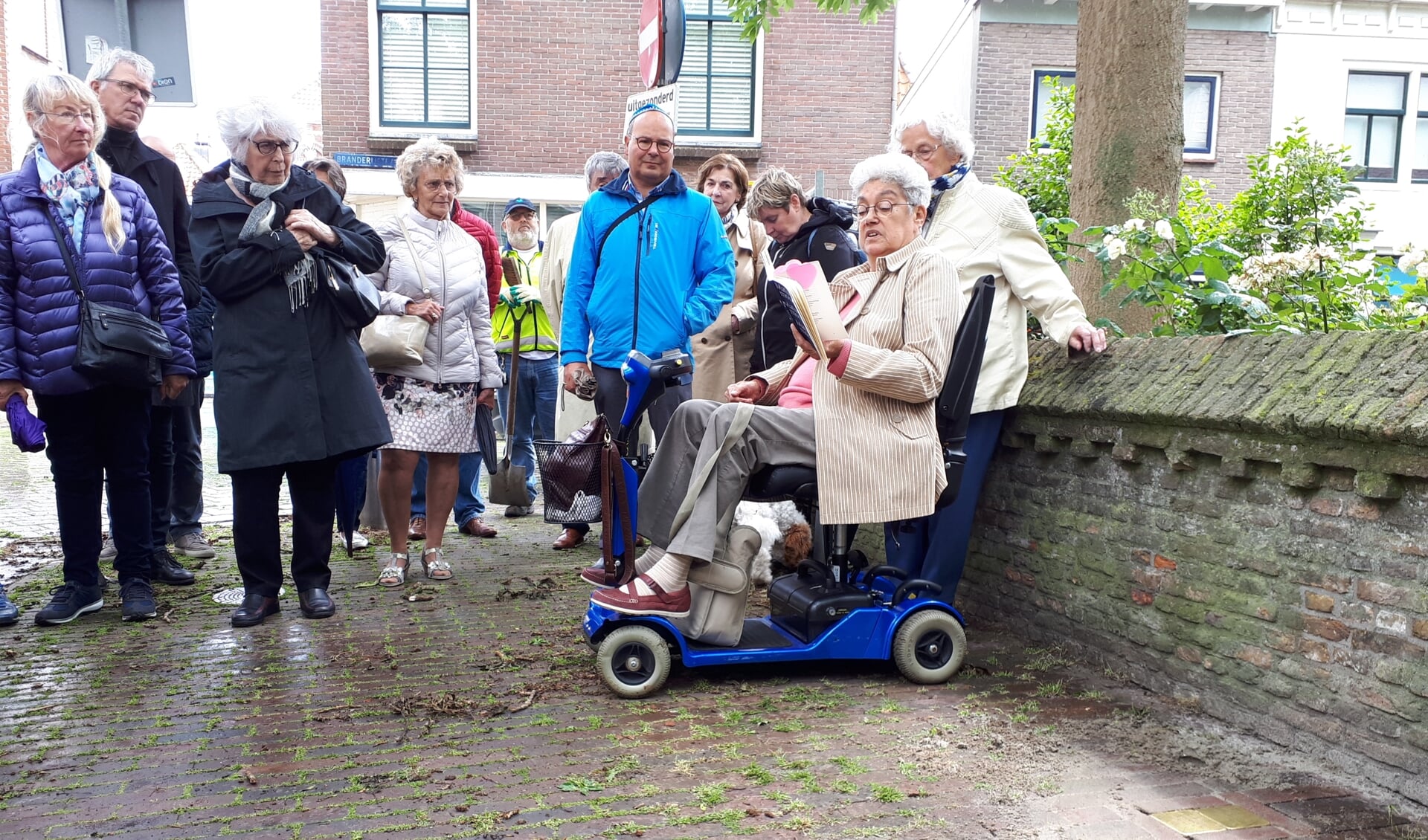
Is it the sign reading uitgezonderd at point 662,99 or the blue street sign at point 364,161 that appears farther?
the blue street sign at point 364,161

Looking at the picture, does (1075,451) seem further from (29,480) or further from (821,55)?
(821,55)

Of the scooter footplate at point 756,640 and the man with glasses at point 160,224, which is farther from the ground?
the man with glasses at point 160,224

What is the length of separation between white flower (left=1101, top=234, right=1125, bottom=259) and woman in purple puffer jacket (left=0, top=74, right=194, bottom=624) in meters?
3.97

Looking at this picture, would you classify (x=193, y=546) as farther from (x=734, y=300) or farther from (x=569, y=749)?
(x=569, y=749)

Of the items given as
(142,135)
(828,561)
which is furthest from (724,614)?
(142,135)

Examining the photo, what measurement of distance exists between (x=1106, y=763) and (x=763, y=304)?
9.97ft

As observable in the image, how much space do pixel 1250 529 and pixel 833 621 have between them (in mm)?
1396

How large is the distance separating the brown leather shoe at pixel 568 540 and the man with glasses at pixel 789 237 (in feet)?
5.13

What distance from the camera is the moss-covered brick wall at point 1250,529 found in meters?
2.93

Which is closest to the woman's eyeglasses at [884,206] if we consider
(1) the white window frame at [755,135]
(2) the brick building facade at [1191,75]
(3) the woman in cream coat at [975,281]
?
(3) the woman in cream coat at [975,281]

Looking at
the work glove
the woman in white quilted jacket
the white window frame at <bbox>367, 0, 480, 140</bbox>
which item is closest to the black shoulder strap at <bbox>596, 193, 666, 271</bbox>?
the woman in white quilted jacket

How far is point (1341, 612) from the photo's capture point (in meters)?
3.10

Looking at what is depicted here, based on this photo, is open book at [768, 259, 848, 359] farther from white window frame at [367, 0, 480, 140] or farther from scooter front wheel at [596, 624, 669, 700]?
white window frame at [367, 0, 480, 140]

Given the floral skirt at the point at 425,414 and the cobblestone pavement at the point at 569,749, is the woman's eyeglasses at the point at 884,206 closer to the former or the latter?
the cobblestone pavement at the point at 569,749
